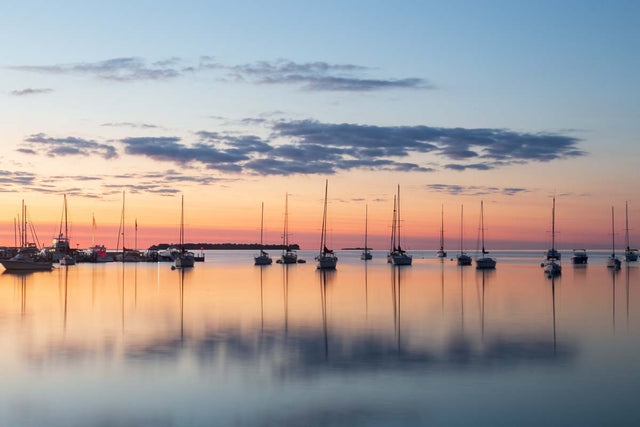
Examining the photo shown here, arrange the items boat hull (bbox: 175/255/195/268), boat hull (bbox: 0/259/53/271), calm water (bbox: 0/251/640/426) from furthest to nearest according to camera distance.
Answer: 1. boat hull (bbox: 175/255/195/268)
2. boat hull (bbox: 0/259/53/271)
3. calm water (bbox: 0/251/640/426)

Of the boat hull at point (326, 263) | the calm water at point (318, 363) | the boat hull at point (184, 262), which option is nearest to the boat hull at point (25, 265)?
the boat hull at point (184, 262)

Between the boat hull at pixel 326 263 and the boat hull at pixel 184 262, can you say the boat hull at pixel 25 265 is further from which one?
the boat hull at pixel 326 263

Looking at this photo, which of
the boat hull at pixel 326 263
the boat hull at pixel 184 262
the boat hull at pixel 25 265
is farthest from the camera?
the boat hull at pixel 184 262

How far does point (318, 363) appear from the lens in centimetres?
2391

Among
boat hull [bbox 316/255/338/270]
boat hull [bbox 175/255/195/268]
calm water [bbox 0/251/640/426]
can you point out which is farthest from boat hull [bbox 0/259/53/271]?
calm water [bbox 0/251/640/426]

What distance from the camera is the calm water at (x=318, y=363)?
17172mm

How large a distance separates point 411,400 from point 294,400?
3250 millimetres

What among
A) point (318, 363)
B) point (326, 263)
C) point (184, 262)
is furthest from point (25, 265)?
point (318, 363)

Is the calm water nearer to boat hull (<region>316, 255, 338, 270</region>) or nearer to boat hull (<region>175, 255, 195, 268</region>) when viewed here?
boat hull (<region>316, 255, 338, 270</region>)

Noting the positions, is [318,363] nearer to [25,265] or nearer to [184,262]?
[25,265]

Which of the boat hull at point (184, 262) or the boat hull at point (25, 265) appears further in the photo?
the boat hull at point (184, 262)

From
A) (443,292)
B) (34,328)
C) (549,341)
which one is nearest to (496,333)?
(549,341)

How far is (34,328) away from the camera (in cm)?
3375

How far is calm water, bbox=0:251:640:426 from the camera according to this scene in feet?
56.3
